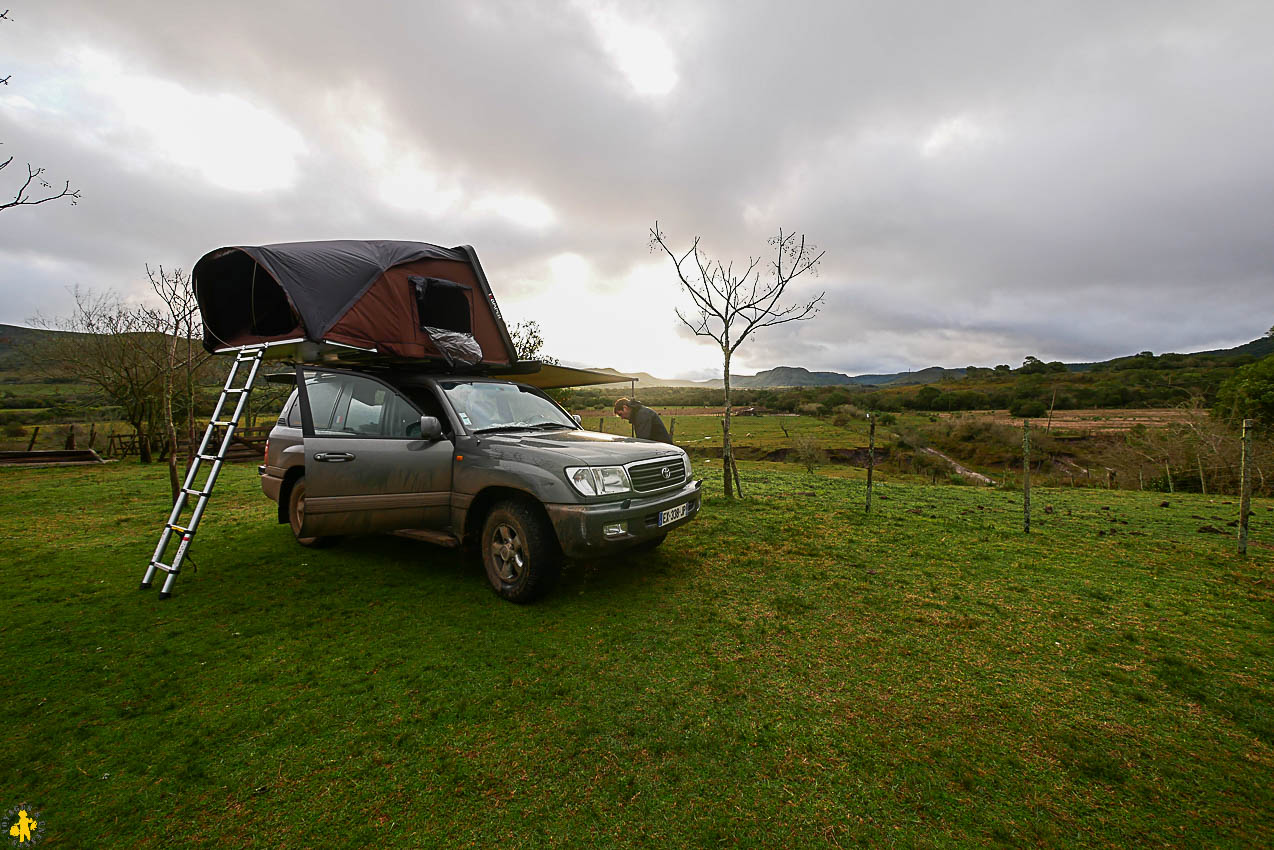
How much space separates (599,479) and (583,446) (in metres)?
0.43

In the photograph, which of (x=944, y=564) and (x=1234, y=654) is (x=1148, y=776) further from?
(x=944, y=564)

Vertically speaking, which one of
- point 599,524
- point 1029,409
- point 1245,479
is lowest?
point 1029,409

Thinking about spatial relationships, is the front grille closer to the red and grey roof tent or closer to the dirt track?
the red and grey roof tent

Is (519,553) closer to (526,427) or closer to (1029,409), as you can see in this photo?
(526,427)

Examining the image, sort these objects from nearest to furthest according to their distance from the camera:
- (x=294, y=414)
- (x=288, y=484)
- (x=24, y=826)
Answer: (x=24, y=826), (x=288, y=484), (x=294, y=414)

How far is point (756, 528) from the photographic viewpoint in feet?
22.9

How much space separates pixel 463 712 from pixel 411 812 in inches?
26.4

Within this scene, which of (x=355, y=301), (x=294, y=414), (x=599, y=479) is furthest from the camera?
(x=294, y=414)

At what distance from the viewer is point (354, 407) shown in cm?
496

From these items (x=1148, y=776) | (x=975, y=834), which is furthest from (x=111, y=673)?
(x=1148, y=776)

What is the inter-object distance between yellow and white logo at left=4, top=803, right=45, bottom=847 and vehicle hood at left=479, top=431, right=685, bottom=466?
2.93 metres

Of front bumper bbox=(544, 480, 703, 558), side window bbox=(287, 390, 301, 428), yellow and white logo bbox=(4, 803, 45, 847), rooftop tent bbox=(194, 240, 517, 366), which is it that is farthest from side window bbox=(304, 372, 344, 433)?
yellow and white logo bbox=(4, 803, 45, 847)

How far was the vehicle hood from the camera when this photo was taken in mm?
4035

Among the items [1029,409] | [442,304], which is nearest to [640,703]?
[442,304]
